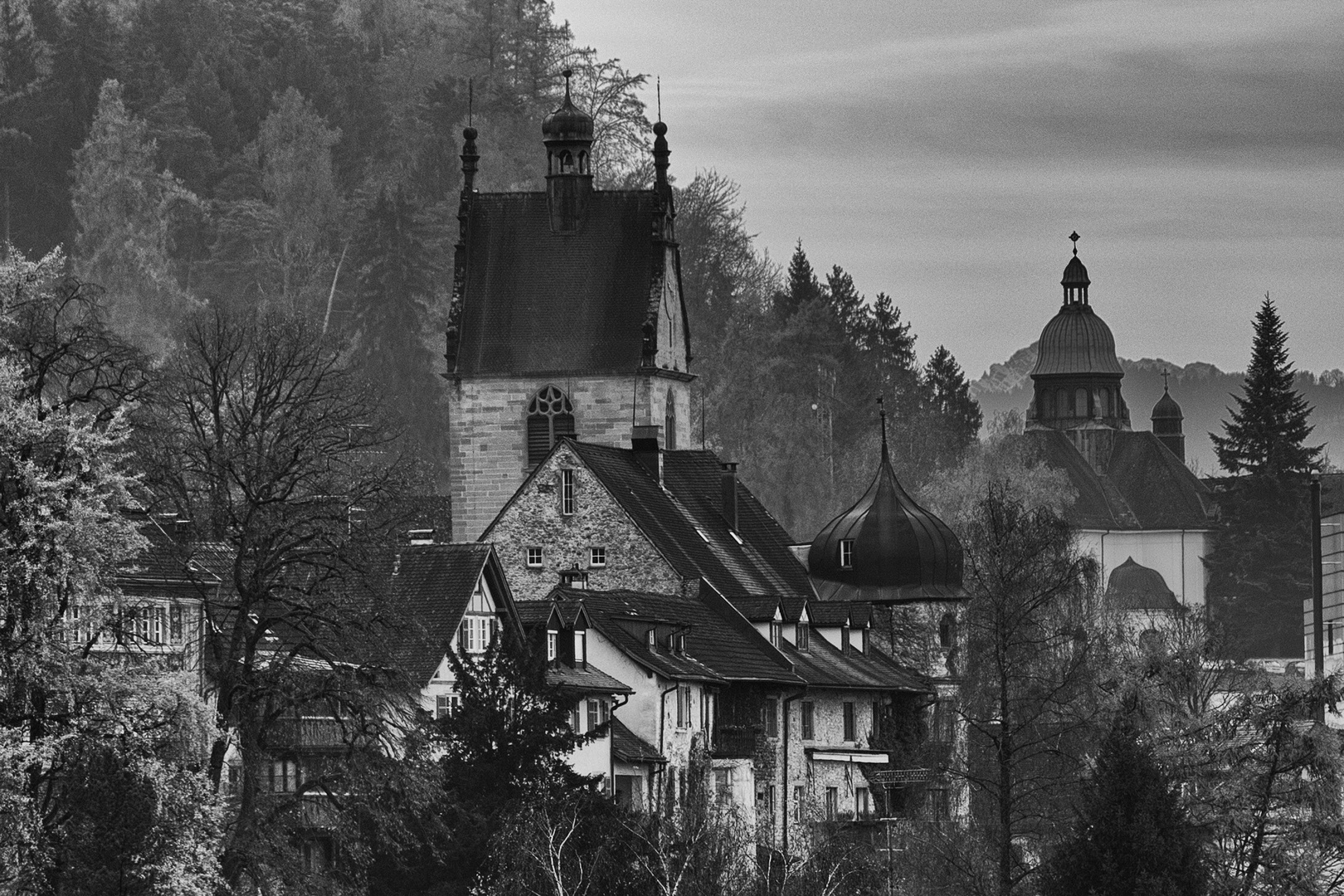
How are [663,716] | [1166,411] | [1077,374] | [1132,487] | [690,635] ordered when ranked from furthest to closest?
1. [1166,411]
2. [1077,374]
3. [1132,487]
4. [690,635]
5. [663,716]

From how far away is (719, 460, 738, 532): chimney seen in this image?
3351 inches

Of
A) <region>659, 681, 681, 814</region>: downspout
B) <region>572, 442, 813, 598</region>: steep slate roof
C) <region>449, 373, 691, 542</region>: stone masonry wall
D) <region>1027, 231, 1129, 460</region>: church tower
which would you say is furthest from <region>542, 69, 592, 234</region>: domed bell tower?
<region>1027, 231, 1129, 460</region>: church tower

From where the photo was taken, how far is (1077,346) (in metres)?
165

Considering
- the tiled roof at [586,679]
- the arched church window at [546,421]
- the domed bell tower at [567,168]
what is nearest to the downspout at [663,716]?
the tiled roof at [586,679]

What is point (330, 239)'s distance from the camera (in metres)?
168

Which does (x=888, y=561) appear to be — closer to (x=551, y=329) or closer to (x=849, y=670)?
(x=849, y=670)

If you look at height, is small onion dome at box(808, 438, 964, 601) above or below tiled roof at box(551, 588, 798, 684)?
above

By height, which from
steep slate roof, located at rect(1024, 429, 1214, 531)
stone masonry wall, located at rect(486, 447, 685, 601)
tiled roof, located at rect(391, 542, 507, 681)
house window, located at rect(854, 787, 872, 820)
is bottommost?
house window, located at rect(854, 787, 872, 820)

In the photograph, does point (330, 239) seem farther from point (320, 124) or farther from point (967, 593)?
point (967, 593)

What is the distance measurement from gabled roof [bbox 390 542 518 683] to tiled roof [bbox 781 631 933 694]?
12.2 metres

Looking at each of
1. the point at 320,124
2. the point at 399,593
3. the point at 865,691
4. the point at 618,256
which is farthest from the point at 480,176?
the point at 399,593

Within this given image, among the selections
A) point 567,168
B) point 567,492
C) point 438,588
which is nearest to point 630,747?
point 438,588

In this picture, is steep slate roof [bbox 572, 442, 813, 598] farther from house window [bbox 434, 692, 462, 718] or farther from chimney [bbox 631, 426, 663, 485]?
house window [bbox 434, 692, 462, 718]

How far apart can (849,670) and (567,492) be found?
7.50 metres
